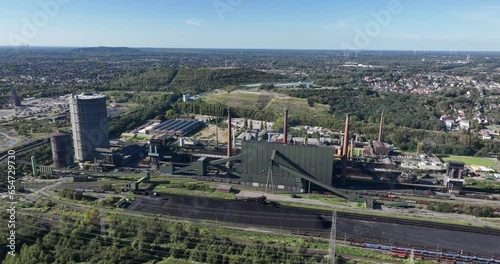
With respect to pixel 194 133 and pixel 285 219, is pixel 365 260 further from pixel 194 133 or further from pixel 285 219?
pixel 194 133

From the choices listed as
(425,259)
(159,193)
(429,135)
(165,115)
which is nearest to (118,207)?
(159,193)

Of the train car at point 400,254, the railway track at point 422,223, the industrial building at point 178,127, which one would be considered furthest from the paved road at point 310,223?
the industrial building at point 178,127

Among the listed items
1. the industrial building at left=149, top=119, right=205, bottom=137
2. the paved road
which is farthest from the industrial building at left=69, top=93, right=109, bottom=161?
the paved road

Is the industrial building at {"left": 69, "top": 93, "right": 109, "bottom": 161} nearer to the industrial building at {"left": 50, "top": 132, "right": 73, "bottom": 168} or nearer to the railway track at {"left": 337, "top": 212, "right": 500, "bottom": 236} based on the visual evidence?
the industrial building at {"left": 50, "top": 132, "right": 73, "bottom": 168}

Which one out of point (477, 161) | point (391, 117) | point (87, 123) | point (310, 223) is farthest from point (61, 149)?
point (391, 117)

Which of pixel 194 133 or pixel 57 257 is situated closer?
pixel 57 257

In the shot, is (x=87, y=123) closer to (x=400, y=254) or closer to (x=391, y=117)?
(x=400, y=254)
